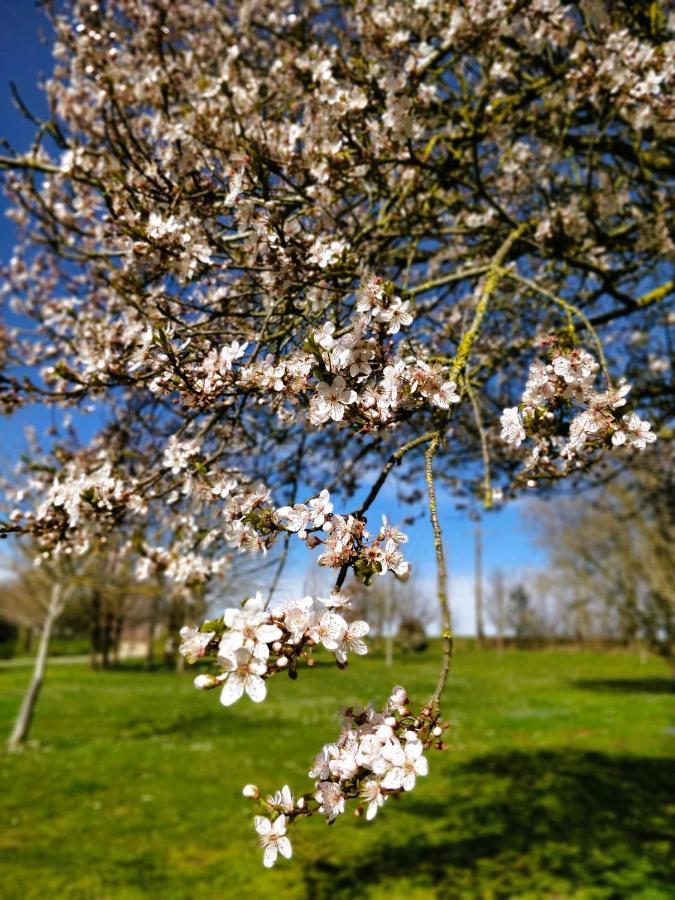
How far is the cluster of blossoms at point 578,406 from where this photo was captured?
1956mm

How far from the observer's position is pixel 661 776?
11.4m

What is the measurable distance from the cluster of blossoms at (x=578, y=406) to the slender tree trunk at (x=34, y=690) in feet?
46.2

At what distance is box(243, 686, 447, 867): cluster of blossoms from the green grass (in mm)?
200

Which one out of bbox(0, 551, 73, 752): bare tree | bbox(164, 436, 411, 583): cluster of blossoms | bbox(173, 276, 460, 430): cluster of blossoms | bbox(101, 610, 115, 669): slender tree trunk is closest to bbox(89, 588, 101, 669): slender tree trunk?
bbox(101, 610, 115, 669): slender tree trunk

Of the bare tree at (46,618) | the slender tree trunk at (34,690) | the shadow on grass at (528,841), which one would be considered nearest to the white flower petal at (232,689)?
the shadow on grass at (528,841)

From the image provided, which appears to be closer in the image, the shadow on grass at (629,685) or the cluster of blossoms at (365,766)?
the cluster of blossoms at (365,766)

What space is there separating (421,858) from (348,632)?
706cm

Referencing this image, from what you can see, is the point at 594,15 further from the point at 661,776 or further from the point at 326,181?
the point at 661,776

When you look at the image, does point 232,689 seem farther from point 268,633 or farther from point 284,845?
point 284,845

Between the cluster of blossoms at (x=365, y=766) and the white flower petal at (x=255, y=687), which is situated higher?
the white flower petal at (x=255, y=687)

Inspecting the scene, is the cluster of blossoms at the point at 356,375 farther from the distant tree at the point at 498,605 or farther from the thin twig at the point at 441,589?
the distant tree at the point at 498,605

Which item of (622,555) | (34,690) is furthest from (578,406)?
(622,555)

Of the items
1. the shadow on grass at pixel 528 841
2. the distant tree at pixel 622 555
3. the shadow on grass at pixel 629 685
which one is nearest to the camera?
the shadow on grass at pixel 528 841

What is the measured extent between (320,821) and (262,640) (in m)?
8.57
